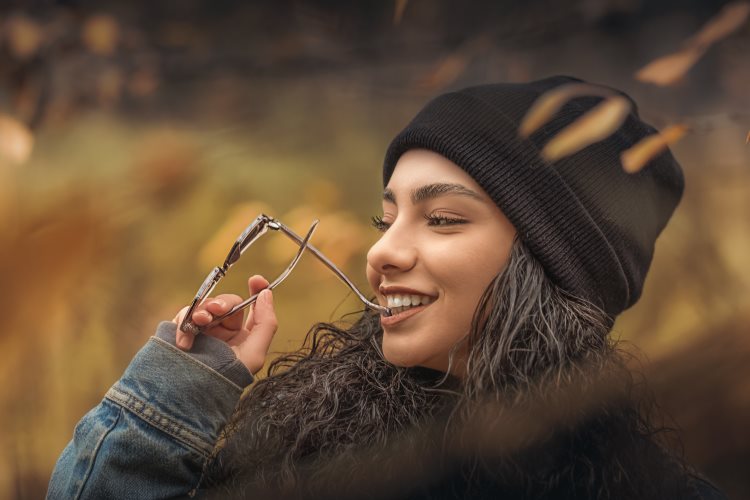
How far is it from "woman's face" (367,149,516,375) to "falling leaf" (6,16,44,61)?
3.88 ft

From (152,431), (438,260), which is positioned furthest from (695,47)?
(152,431)

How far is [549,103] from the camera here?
1.36m

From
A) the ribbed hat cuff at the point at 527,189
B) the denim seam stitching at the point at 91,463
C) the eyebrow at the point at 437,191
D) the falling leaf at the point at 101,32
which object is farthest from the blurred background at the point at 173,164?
the denim seam stitching at the point at 91,463

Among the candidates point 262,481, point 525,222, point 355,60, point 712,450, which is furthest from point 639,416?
point 355,60

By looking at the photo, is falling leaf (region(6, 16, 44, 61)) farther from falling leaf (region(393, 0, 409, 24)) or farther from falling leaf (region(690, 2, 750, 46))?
falling leaf (region(690, 2, 750, 46))

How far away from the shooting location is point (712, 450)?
5.64ft

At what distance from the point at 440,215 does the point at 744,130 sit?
0.76 m

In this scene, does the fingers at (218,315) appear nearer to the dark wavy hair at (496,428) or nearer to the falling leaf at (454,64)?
the dark wavy hair at (496,428)

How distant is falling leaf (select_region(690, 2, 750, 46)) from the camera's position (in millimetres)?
1517

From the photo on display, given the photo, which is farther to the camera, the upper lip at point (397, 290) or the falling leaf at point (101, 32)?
the falling leaf at point (101, 32)

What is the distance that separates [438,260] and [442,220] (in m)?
0.07

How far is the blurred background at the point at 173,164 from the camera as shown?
72.2 inches

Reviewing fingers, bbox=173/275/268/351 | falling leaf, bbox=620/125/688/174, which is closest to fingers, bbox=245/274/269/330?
fingers, bbox=173/275/268/351

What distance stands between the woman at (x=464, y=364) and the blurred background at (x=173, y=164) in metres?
0.51
